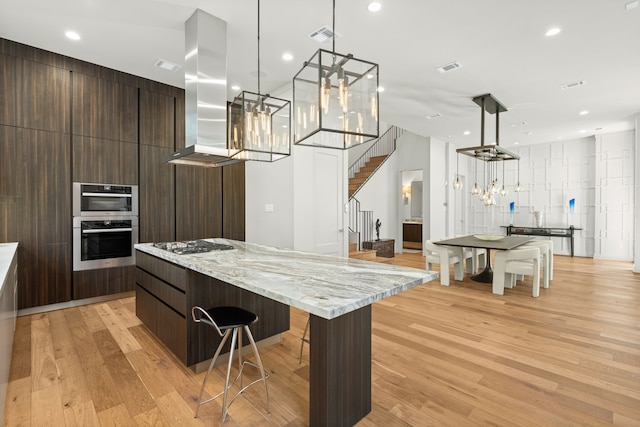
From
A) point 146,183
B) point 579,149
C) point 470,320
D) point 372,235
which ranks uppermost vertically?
point 579,149

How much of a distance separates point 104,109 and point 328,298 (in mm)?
4417

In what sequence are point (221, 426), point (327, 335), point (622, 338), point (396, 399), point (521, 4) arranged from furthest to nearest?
point (622, 338)
point (521, 4)
point (396, 399)
point (221, 426)
point (327, 335)

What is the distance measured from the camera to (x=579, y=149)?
28.3 ft

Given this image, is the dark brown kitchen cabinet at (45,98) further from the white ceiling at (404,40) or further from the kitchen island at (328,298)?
the kitchen island at (328,298)

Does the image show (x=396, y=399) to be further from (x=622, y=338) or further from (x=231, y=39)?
(x=231, y=39)

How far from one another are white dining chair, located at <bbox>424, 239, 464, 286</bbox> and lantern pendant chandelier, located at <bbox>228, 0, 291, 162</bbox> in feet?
11.5

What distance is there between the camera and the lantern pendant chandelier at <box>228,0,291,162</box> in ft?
8.86

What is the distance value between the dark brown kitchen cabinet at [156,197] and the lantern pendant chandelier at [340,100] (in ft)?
11.3

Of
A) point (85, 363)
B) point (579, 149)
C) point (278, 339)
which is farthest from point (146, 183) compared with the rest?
point (579, 149)

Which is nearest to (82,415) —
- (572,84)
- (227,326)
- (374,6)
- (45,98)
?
(227,326)

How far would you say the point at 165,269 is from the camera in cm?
A: 270

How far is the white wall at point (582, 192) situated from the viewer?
788 cm

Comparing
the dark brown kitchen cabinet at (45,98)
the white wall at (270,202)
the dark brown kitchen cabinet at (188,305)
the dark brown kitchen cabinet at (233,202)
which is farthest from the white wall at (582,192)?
the dark brown kitchen cabinet at (45,98)

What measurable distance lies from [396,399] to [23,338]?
3546mm
